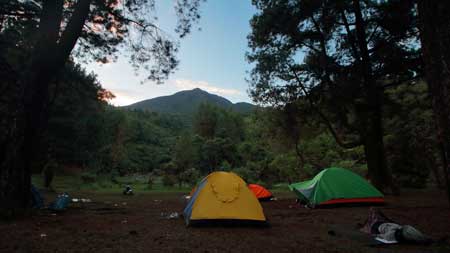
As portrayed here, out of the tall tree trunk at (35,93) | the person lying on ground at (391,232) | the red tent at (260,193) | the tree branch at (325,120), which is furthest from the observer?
the tree branch at (325,120)

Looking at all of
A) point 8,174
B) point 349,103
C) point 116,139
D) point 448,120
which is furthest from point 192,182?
point 116,139

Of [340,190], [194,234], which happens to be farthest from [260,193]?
[194,234]

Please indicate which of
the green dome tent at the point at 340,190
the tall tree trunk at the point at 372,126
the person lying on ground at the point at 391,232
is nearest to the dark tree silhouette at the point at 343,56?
the tall tree trunk at the point at 372,126

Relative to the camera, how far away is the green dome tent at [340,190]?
8.44 m

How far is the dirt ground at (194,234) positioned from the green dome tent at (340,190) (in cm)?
97

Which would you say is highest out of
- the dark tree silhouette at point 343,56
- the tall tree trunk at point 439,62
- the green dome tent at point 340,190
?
the dark tree silhouette at point 343,56

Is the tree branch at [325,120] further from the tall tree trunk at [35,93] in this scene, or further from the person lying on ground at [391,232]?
the tall tree trunk at [35,93]

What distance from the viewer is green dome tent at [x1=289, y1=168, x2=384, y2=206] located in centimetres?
844

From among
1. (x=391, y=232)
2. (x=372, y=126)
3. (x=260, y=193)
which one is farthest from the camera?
(x=372, y=126)

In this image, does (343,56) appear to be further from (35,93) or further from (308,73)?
(35,93)

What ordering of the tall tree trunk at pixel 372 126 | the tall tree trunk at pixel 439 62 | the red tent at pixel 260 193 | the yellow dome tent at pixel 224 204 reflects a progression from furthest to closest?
the tall tree trunk at pixel 372 126 < the red tent at pixel 260 193 < the yellow dome tent at pixel 224 204 < the tall tree trunk at pixel 439 62

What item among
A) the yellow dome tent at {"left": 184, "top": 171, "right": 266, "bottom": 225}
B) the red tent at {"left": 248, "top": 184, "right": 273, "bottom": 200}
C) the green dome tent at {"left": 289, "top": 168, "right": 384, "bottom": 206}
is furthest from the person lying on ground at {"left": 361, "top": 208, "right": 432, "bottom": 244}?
the red tent at {"left": 248, "top": 184, "right": 273, "bottom": 200}

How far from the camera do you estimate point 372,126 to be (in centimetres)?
1155

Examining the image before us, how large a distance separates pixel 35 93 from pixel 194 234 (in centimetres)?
513
